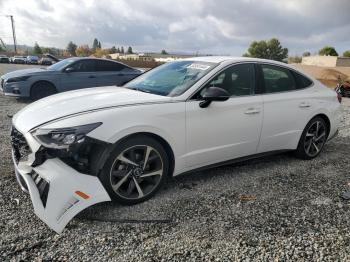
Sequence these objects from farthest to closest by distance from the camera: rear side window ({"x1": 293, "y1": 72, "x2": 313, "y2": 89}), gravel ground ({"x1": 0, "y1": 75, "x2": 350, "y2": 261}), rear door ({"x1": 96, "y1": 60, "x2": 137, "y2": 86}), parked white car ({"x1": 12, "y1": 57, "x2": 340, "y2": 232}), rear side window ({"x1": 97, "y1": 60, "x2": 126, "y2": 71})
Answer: rear side window ({"x1": 97, "y1": 60, "x2": 126, "y2": 71})
rear door ({"x1": 96, "y1": 60, "x2": 137, "y2": 86})
rear side window ({"x1": 293, "y1": 72, "x2": 313, "y2": 89})
parked white car ({"x1": 12, "y1": 57, "x2": 340, "y2": 232})
gravel ground ({"x1": 0, "y1": 75, "x2": 350, "y2": 261})

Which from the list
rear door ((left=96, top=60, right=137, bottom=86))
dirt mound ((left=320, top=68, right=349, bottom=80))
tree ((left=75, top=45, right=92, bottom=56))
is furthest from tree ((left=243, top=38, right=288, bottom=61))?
rear door ((left=96, top=60, right=137, bottom=86))

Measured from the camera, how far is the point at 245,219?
325 centimetres

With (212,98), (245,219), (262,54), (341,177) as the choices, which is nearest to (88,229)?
(245,219)

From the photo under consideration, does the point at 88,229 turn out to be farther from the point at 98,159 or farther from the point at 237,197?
the point at 237,197

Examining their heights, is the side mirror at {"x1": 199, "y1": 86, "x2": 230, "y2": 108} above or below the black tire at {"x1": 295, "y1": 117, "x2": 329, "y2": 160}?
above

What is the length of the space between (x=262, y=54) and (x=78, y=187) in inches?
3317

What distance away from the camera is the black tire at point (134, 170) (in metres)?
3.15

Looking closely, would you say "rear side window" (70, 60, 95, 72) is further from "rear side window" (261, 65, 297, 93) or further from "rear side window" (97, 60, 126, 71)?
"rear side window" (261, 65, 297, 93)

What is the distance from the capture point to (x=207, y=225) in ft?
10.2

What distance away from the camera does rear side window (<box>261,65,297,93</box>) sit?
443 centimetres

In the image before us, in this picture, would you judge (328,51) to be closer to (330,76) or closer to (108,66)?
(330,76)

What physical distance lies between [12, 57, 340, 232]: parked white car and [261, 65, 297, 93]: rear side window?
0.01 m

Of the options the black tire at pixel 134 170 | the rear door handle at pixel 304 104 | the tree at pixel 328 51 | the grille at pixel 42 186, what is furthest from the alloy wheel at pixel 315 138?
the tree at pixel 328 51

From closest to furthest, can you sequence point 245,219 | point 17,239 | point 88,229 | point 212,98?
point 17,239, point 88,229, point 245,219, point 212,98
